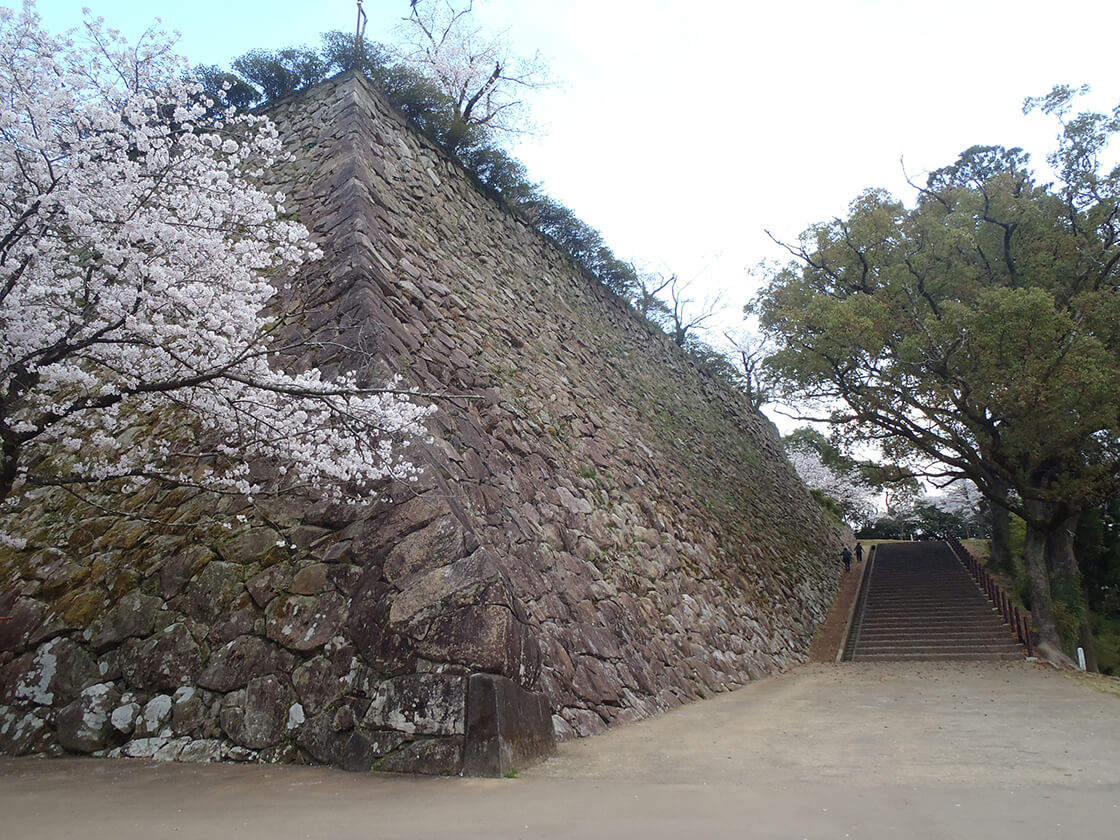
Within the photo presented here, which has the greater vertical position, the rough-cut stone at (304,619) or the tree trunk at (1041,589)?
the rough-cut stone at (304,619)

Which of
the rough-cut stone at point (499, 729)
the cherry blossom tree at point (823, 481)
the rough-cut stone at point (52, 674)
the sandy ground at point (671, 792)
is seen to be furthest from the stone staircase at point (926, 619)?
the cherry blossom tree at point (823, 481)

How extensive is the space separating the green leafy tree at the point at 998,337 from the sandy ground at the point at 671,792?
6.74 meters

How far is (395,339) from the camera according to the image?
6.51 metres

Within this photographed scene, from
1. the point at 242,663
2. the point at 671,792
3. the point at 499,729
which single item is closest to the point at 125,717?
the point at 242,663

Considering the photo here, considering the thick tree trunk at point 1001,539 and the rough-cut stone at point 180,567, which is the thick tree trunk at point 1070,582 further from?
the rough-cut stone at point 180,567

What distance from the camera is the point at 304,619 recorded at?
15.4 feet

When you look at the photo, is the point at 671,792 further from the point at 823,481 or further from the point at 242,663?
the point at 823,481

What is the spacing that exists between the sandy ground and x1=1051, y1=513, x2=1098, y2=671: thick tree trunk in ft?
26.5

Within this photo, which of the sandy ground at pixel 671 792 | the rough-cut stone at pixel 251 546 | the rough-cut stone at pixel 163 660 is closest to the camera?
the sandy ground at pixel 671 792

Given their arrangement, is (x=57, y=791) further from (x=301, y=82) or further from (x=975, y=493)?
(x=975, y=493)

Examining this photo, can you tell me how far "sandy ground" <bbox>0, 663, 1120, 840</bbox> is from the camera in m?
2.94

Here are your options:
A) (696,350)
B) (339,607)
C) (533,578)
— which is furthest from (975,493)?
(339,607)

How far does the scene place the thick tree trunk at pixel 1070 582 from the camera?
12.4 meters

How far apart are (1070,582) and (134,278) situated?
14.7 meters
